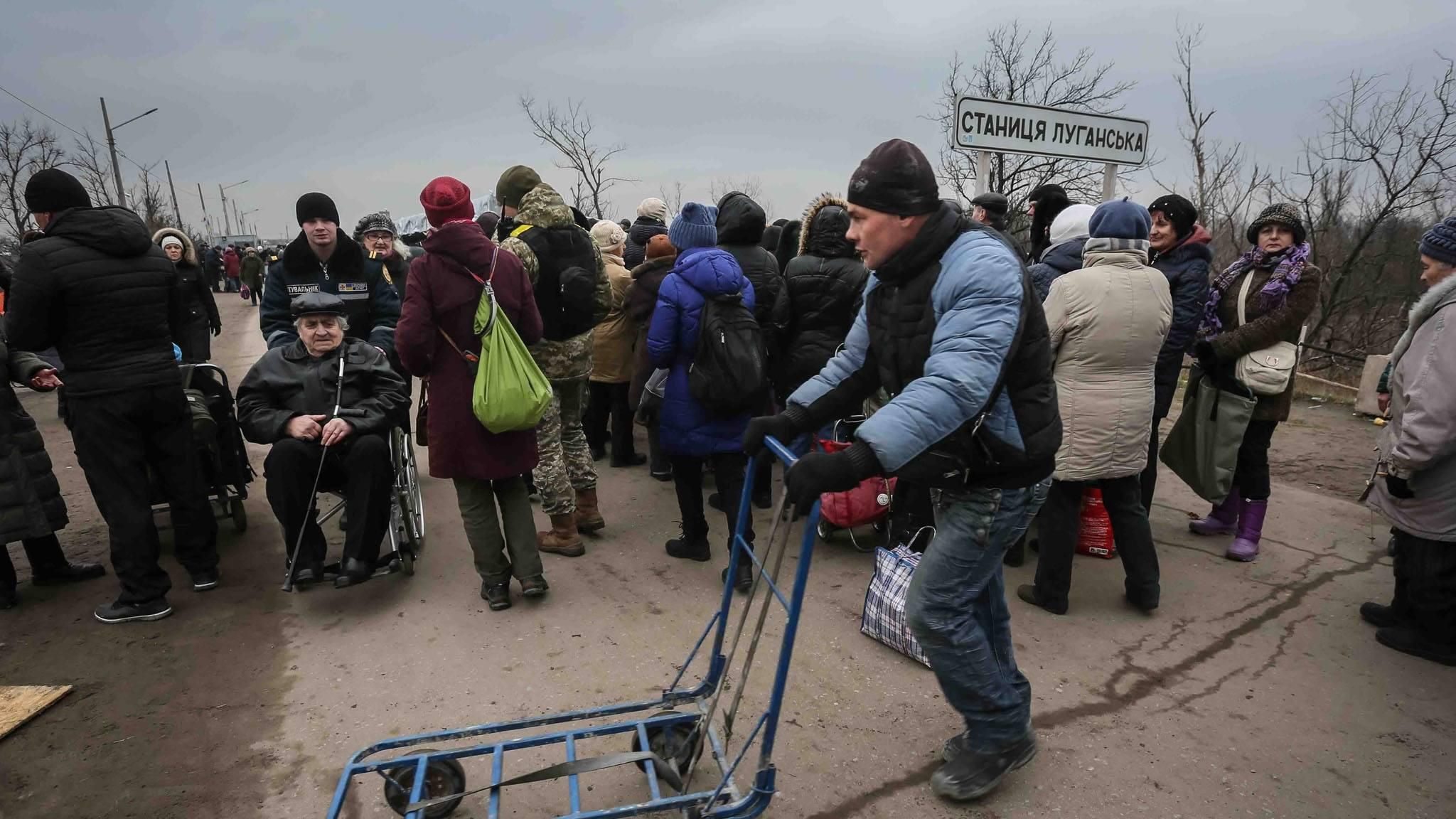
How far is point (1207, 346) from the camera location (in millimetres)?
4445

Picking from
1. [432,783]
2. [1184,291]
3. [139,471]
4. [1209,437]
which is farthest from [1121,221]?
[139,471]

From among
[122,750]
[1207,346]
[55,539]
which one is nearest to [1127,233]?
[1207,346]

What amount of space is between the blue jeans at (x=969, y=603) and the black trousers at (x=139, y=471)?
3.60 m

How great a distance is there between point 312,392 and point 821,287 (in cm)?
279

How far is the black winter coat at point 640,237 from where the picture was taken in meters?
6.85

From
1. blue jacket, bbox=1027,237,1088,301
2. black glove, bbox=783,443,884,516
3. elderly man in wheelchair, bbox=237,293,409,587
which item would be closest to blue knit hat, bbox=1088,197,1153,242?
blue jacket, bbox=1027,237,1088,301

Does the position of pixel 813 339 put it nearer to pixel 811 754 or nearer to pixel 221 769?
pixel 811 754

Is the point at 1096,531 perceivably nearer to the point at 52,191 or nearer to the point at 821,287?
the point at 821,287

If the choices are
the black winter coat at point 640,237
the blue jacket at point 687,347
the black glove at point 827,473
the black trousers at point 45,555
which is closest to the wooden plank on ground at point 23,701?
the black trousers at point 45,555

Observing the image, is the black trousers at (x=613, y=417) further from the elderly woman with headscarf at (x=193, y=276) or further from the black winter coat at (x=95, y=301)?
the elderly woman with headscarf at (x=193, y=276)

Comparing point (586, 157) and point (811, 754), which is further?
point (586, 157)

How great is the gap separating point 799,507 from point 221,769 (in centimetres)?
228

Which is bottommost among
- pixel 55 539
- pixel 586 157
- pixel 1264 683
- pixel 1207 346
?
pixel 1264 683

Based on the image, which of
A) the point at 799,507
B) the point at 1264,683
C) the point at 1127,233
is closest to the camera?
the point at 799,507
